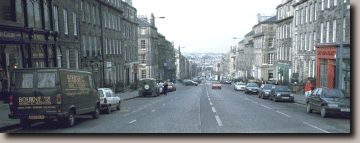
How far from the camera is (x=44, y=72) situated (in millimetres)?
15703

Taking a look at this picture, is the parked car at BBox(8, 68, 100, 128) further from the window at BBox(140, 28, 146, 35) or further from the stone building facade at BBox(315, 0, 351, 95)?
the window at BBox(140, 28, 146, 35)

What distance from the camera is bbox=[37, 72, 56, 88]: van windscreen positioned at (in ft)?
51.1

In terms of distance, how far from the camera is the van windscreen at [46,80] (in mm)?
15570

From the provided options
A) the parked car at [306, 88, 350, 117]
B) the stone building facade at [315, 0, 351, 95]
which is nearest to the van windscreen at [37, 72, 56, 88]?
→ the parked car at [306, 88, 350, 117]

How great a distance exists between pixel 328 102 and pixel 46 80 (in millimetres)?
13663

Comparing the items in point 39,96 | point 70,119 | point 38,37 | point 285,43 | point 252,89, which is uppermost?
point 285,43

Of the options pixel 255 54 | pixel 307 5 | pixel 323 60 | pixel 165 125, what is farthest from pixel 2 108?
pixel 255 54

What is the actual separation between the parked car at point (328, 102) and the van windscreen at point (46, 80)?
13254mm

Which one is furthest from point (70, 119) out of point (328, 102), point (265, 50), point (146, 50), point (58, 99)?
point (146, 50)

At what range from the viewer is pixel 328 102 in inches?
803

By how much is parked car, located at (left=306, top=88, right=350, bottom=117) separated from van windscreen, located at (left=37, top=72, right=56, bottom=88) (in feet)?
43.5

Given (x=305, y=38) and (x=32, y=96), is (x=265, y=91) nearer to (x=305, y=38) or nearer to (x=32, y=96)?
(x=305, y=38)

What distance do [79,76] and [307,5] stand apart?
35.3m

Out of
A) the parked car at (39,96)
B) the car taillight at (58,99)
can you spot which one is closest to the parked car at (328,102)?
the parked car at (39,96)
